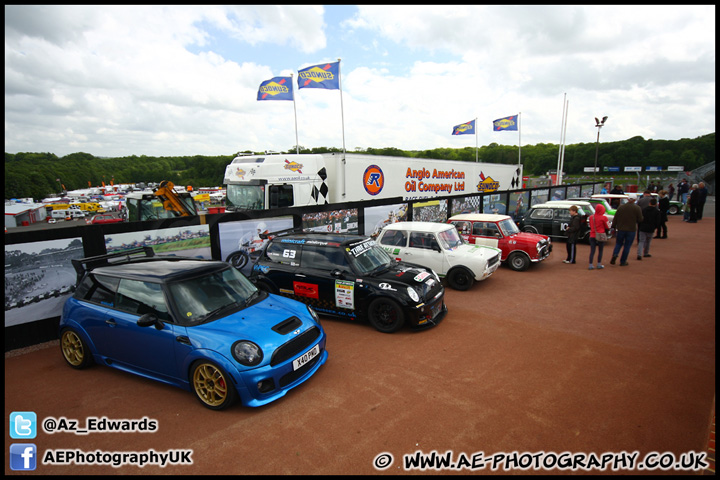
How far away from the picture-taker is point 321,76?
1875 centimetres

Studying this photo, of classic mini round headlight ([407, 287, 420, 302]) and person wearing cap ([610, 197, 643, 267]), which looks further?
person wearing cap ([610, 197, 643, 267])

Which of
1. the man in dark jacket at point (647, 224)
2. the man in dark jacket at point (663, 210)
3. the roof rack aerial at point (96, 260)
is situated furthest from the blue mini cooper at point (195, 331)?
the man in dark jacket at point (663, 210)

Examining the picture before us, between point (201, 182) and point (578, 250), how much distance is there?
9460cm

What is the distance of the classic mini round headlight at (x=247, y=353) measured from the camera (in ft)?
13.1

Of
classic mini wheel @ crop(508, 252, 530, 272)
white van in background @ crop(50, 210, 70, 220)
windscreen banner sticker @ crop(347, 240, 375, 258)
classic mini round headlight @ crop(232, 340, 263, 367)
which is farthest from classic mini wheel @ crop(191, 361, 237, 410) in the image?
white van in background @ crop(50, 210, 70, 220)

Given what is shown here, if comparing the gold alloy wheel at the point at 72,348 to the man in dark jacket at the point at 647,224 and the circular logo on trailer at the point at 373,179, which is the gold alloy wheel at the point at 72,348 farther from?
the man in dark jacket at the point at 647,224

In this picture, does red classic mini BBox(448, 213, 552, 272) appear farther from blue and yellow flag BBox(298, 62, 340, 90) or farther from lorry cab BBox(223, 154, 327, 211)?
blue and yellow flag BBox(298, 62, 340, 90)

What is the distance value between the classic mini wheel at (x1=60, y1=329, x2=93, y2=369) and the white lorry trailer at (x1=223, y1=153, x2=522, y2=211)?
794 centimetres

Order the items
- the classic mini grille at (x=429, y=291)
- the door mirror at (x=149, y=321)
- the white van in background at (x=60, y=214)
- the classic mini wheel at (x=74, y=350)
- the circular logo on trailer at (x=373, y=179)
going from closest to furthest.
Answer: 1. the door mirror at (x=149, y=321)
2. the classic mini wheel at (x=74, y=350)
3. the classic mini grille at (x=429, y=291)
4. the circular logo on trailer at (x=373, y=179)
5. the white van in background at (x=60, y=214)

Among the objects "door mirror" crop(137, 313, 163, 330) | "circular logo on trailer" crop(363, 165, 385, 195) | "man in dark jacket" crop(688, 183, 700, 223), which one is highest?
"circular logo on trailer" crop(363, 165, 385, 195)

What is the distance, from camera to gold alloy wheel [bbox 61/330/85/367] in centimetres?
511

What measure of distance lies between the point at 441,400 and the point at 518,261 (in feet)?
24.7

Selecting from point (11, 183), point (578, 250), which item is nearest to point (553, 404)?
point (578, 250)

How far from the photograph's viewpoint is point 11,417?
4.14 m
